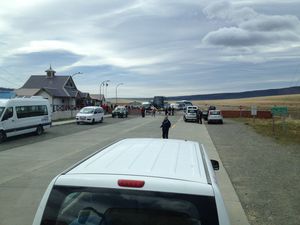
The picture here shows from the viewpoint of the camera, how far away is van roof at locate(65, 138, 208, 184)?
10.8 ft

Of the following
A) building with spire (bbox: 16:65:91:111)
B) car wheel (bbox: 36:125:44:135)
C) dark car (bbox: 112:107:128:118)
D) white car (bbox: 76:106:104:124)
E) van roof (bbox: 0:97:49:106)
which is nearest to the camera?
van roof (bbox: 0:97:49:106)

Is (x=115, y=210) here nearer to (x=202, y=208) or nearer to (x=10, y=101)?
(x=202, y=208)

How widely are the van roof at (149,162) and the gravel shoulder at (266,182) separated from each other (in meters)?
3.82

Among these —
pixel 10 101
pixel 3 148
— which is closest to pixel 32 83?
pixel 10 101

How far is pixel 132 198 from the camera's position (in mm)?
3068

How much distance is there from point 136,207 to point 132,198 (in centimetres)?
7

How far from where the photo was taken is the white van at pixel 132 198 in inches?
118

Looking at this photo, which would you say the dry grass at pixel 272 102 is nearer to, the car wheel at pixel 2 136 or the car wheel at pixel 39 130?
the car wheel at pixel 39 130

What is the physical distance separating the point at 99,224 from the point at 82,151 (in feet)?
50.8

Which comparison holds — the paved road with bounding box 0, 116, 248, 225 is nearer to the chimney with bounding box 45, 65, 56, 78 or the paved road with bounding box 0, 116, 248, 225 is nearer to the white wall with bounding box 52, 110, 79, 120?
the white wall with bounding box 52, 110, 79, 120

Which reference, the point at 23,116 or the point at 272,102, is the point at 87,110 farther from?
the point at 272,102

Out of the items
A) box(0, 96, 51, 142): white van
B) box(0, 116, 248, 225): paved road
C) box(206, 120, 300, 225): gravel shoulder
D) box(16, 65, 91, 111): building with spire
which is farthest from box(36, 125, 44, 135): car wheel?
box(16, 65, 91, 111): building with spire

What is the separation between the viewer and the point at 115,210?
3139mm

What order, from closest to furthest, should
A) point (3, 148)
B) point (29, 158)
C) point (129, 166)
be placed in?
point (129, 166)
point (29, 158)
point (3, 148)
